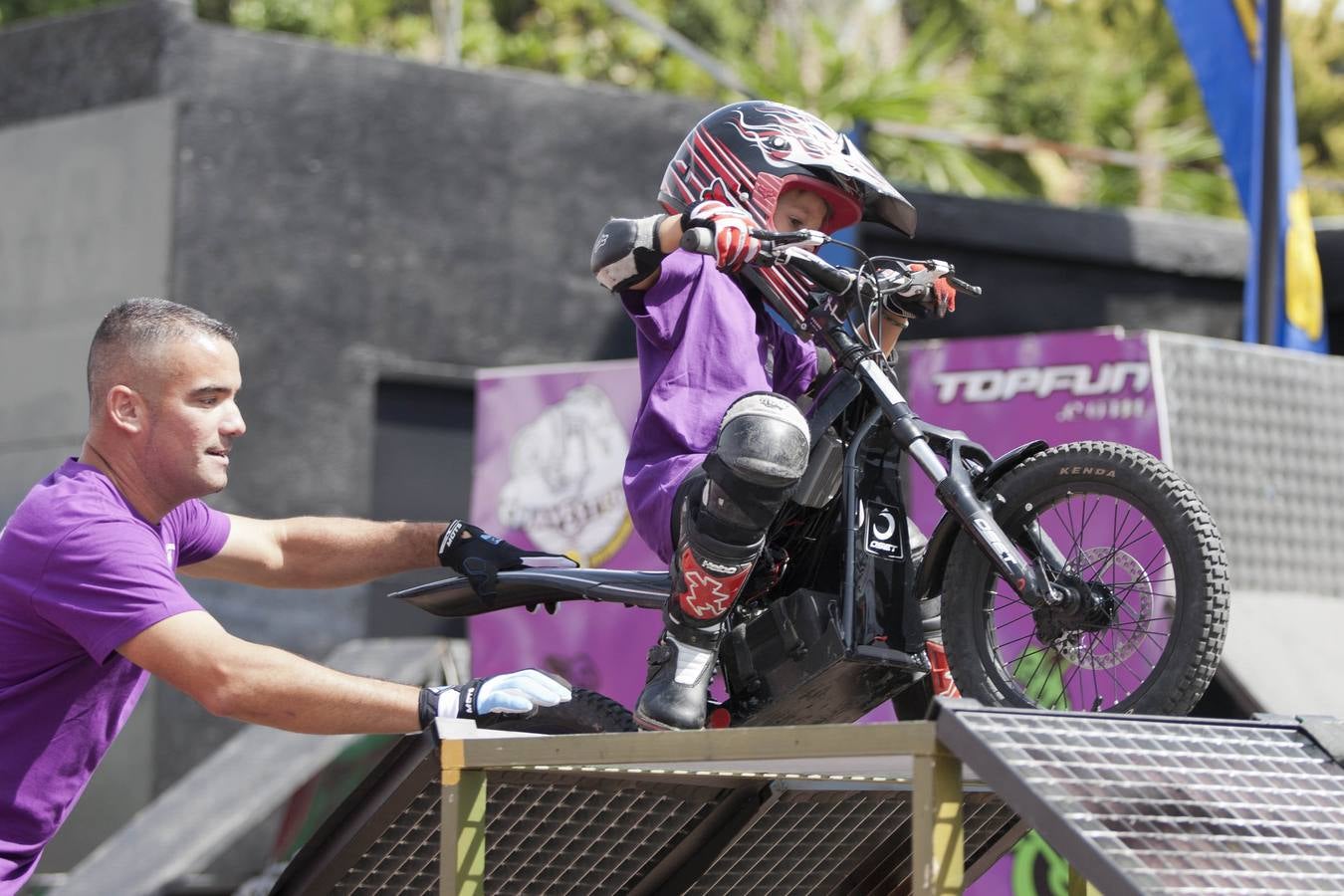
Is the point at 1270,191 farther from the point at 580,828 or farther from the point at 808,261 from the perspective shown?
the point at 580,828

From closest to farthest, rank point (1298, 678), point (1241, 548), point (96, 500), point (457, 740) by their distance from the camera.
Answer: point (457, 740) → point (96, 500) → point (1298, 678) → point (1241, 548)

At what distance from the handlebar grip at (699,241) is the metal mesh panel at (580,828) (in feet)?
3.45

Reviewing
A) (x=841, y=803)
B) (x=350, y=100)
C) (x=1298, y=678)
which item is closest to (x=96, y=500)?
(x=841, y=803)

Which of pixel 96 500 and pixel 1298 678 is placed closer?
pixel 96 500

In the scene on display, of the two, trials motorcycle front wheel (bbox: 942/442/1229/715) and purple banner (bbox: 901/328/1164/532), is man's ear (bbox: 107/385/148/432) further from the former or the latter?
purple banner (bbox: 901/328/1164/532)

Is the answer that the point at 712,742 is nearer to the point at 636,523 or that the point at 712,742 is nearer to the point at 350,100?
the point at 636,523

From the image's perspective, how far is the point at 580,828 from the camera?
12.1 ft

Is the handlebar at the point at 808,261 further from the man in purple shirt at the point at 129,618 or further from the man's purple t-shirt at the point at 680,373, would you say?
the man in purple shirt at the point at 129,618

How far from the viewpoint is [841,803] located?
384cm

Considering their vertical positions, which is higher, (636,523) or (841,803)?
(636,523)

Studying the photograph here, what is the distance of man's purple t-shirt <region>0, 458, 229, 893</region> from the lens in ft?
10.8

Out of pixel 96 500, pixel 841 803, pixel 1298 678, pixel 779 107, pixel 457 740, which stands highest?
pixel 779 107

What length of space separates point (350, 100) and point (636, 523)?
7037 mm

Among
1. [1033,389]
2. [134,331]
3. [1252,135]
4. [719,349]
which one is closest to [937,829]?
[719,349]
